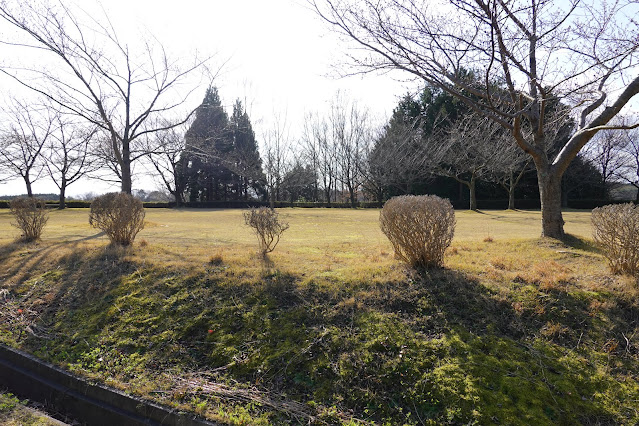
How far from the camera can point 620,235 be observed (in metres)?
4.56

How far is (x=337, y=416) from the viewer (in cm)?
309

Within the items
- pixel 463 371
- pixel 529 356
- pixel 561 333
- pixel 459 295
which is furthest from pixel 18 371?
pixel 561 333

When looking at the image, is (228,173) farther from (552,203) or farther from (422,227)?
(422,227)

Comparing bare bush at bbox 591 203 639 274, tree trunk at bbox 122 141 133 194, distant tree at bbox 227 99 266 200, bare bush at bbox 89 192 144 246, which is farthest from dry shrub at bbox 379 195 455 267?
distant tree at bbox 227 99 266 200

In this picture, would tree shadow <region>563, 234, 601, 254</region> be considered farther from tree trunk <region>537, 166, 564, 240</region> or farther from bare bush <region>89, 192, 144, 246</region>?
bare bush <region>89, 192, 144, 246</region>

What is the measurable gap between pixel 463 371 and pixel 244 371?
6.77 ft

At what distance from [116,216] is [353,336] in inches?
224

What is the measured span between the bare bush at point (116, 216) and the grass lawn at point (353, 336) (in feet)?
5.06

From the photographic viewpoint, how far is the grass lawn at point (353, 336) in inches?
125

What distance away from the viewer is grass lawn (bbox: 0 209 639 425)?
10.4 ft

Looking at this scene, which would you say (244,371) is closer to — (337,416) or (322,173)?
(337,416)

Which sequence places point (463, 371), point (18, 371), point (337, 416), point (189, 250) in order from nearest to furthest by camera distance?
point (337, 416), point (463, 371), point (18, 371), point (189, 250)

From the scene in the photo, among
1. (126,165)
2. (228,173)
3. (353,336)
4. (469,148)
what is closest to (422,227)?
(353,336)

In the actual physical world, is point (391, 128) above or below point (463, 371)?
above
